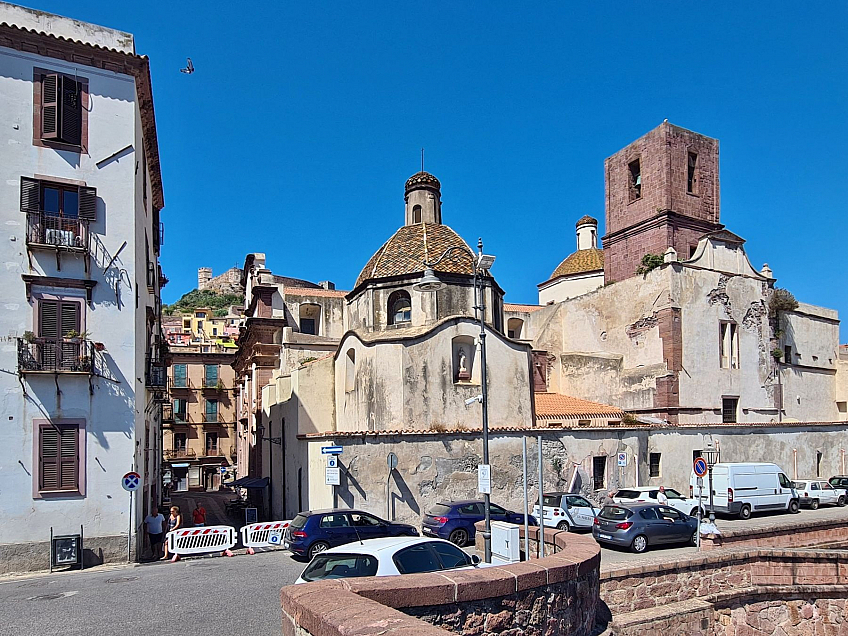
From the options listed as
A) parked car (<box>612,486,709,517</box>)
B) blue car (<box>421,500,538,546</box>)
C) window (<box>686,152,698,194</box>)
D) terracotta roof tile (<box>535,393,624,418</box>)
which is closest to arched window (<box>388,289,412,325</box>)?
terracotta roof tile (<box>535,393,624,418</box>)

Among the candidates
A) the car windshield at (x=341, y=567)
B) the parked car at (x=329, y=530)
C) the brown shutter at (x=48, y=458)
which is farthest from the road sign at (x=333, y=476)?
the car windshield at (x=341, y=567)

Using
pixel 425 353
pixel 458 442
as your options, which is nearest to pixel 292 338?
pixel 425 353

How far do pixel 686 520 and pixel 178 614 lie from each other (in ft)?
46.9

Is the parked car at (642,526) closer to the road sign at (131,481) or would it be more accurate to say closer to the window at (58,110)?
the road sign at (131,481)

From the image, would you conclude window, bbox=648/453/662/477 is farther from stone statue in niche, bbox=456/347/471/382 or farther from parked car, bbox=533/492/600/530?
stone statue in niche, bbox=456/347/471/382

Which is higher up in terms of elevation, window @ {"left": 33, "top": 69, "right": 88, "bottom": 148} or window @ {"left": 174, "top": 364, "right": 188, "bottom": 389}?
window @ {"left": 33, "top": 69, "right": 88, "bottom": 148}

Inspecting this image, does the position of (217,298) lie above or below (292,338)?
above

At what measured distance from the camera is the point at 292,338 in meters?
34.1

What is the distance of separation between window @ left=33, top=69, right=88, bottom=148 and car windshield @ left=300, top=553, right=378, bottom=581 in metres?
13.9

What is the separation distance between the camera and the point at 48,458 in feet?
55.8

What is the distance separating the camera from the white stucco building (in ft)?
55.2

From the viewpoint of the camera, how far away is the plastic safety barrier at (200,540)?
720 inches

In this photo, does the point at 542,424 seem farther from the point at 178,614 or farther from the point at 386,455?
the point at 178,614

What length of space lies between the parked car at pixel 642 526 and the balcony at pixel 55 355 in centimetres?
1427
